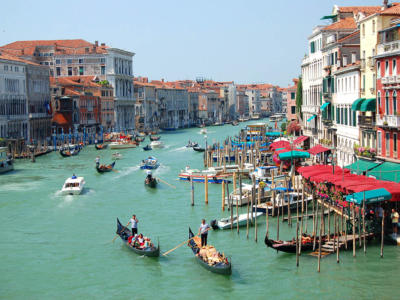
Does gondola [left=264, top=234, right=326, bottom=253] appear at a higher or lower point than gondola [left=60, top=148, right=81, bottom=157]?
lower

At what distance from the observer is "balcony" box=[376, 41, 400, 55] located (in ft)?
51.6

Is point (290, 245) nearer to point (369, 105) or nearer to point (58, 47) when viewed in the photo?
point (369, 105)

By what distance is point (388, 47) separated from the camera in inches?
641

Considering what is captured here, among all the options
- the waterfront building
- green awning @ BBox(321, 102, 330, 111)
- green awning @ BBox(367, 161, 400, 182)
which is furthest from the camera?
the waterfront building

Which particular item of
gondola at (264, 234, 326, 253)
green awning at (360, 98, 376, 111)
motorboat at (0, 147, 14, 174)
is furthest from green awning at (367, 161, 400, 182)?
motorboat at (0, 147, 14, 174)

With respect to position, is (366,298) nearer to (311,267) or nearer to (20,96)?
(311,267)

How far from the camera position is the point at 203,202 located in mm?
19500

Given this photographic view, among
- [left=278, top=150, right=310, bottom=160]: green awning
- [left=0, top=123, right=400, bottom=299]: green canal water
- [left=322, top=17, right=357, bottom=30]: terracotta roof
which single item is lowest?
[left=0, top=123, right=400, bottom=299]: green canal water

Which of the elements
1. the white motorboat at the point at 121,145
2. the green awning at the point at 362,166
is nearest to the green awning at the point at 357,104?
the green awning at the point at 362,166

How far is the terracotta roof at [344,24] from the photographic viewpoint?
23827 mm

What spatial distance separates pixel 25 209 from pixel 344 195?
9386 mm

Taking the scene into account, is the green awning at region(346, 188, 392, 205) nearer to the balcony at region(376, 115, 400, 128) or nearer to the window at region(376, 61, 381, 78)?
the balcony at region(376, 115, 400, 128)

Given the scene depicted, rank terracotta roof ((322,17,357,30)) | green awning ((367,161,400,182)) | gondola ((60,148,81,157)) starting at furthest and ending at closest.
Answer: gondola ((60,148,81,157)), terracotta roof ((322,17,357,30)), green awning ((367,161,400,182))

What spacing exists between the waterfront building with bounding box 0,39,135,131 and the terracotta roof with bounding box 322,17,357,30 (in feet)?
119
